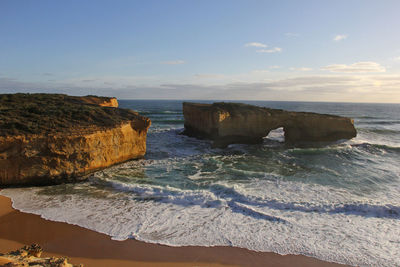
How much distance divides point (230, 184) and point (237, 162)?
12.7 feet

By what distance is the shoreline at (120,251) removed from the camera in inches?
222

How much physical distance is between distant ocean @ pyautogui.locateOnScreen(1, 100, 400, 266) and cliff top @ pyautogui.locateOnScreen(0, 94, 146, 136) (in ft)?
7.45

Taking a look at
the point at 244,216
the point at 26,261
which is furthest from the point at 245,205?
the point at 26,261

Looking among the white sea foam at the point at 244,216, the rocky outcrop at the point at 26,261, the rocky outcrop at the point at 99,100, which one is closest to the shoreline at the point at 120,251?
the white sea foam at the point at 244,216

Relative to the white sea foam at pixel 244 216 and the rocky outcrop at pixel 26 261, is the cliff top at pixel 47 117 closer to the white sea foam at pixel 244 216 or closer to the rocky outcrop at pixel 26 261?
the white sea foam at pixel 244 216

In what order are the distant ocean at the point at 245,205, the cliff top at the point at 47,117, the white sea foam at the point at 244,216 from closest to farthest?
the white sea foam at the point at 244,216 < the distant ocean at the point at 245,205 < the cliff top at the point at 47,117

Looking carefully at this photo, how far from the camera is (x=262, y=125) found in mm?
19031

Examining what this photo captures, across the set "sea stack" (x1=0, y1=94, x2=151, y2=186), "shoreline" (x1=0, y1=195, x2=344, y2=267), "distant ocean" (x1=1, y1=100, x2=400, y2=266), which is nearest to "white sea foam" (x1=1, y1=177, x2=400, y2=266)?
"distant ocean" (x1=1, y1=100, x2=400, y2=266)

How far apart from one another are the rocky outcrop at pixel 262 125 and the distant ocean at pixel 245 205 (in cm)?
509

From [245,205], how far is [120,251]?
4.11 m

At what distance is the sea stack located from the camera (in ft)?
30.5

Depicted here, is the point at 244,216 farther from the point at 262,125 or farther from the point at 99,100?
the point at 99,100

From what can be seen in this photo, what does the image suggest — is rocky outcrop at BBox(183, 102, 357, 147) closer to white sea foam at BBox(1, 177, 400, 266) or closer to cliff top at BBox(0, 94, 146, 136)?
cliff top at BBox(0, 94, 146, 136)

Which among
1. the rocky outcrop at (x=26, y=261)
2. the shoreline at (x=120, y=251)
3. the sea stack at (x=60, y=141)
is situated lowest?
the shoreline at (x=120, y=251)
